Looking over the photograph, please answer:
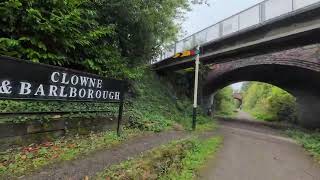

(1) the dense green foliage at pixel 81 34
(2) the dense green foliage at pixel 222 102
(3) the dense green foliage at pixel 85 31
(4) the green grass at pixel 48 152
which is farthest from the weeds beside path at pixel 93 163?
(2) the dense green foliage at pixel 222 102

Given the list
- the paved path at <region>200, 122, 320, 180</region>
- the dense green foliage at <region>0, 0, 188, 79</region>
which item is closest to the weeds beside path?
the paved path at <region>200, 122, 320, 180</region>

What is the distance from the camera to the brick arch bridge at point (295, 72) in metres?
15.6

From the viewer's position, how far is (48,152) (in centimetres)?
494

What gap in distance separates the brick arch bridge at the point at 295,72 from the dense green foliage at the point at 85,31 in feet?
28.6

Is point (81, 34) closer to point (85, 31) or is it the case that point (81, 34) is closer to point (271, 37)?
point (85, 31)

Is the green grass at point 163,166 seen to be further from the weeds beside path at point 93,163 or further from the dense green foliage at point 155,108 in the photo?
the dense green foliage at point 155,108

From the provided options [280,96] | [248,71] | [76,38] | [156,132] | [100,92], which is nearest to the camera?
[100,92]

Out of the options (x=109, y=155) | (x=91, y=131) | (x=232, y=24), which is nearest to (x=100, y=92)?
(x=91, y=131)

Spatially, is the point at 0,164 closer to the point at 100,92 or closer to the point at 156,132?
the point at 100,92

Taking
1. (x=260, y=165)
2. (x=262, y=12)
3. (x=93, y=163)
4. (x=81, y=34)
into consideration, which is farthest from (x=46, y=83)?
(x=262, y=12)

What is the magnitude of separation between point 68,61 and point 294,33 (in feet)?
30.4

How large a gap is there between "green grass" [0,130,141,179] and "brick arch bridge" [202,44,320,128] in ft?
46.2

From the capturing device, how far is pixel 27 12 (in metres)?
6.78

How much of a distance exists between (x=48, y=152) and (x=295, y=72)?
736 inches
